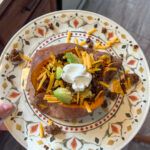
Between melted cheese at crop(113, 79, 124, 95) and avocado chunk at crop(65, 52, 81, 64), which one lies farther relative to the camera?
melted cheese at crop(113, 79, 124, 95)

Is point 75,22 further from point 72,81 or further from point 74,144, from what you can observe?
point 74,144

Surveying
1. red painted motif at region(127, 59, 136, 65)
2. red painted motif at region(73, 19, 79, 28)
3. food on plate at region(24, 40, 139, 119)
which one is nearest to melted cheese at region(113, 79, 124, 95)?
food on plate at region(24, 40, 139, 119)

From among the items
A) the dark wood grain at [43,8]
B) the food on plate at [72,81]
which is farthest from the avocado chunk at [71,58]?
the dark wood grain at [43,8]

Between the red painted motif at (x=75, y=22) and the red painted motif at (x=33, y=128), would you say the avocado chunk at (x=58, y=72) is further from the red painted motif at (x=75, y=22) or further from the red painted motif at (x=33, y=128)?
the red painted motif at (x=75, y=22)

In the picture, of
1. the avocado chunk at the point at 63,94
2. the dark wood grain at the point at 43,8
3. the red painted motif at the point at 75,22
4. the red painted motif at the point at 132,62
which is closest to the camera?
the avocado chunk at the point at 63,94

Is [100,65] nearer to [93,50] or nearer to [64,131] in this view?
[93,50]

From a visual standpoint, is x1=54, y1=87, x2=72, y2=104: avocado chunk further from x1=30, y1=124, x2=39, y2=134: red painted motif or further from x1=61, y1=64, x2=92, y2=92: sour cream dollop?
x1=30, y1=124, x2=39, y2=134: red painted motif

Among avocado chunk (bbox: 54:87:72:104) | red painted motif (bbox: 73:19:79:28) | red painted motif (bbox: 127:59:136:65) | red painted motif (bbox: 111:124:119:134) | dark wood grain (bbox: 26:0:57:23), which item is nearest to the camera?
avocado chunk (bbox: 54:87:72:104)

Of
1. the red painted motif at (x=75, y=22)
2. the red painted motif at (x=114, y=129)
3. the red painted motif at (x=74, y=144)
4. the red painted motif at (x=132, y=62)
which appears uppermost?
the red painted motif at (x=75, y=22)
